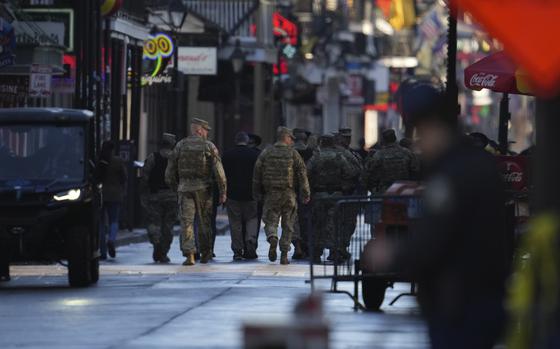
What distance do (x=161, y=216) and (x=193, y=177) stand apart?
1.58m

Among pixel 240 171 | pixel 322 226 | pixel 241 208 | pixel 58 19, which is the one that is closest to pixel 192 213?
pixel 322 226

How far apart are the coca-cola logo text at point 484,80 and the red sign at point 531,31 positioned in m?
15.1

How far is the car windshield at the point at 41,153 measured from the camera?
22.2 metres

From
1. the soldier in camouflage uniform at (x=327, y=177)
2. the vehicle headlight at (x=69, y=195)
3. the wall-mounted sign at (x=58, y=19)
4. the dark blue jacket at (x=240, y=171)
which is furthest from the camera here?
the wall-mounted sign at (x=58, y=19)

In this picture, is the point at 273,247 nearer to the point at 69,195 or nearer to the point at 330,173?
the point at 330,173

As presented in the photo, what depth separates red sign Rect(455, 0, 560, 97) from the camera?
295 inches

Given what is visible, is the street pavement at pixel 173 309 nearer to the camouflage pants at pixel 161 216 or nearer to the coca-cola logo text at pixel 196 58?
the camouflage pants at pixel 161 216

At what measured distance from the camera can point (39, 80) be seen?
30.3m

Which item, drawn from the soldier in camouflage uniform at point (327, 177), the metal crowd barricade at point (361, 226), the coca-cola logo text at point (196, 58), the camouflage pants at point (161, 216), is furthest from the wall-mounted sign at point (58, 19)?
the coca-cola logo text at point (196, 58)

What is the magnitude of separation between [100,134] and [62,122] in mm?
10451

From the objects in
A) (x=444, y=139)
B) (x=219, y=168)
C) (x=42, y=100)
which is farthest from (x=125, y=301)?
(x=42, y=100)

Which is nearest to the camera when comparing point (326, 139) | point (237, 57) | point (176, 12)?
point (326, 139)

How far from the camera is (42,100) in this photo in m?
36.8

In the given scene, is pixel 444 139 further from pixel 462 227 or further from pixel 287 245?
pixel 287 245
